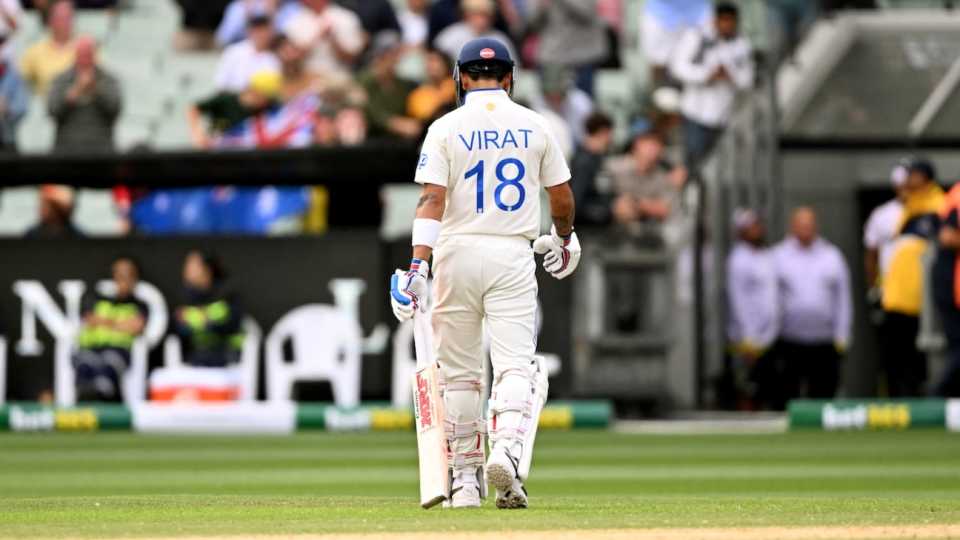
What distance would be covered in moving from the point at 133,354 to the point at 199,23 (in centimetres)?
717

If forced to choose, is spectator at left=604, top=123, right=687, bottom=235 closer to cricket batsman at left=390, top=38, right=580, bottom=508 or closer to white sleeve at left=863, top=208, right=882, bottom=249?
white sleeve at left=863, top=208, right=882, bottom=249

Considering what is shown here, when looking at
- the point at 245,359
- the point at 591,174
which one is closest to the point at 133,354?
the point at 245,359

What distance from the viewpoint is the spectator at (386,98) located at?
18.4m

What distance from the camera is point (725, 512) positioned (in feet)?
27.3

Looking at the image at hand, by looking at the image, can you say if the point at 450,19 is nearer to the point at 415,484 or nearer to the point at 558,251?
the point at 415,484

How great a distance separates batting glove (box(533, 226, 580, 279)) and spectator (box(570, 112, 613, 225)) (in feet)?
28.0

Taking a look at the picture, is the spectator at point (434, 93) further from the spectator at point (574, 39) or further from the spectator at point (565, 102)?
the spectator at point (574, 39)

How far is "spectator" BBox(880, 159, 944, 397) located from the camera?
655 inches

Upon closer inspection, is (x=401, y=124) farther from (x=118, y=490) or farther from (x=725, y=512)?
(x=725, y=512)

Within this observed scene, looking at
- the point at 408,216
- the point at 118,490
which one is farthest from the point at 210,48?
the point at 118,490

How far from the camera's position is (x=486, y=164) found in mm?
8570

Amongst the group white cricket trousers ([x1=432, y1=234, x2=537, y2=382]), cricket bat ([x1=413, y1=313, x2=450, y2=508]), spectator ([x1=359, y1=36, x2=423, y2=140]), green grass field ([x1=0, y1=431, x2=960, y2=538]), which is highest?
spectator ([x1=359, y1=36, x2=423, y2=140])

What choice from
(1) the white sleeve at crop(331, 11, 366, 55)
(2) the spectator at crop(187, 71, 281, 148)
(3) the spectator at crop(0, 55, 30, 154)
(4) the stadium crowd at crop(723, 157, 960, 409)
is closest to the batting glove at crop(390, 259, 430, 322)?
(4) the stadium crowd at crop(723, 157, 960, 409)

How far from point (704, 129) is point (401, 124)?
3.37 meters
